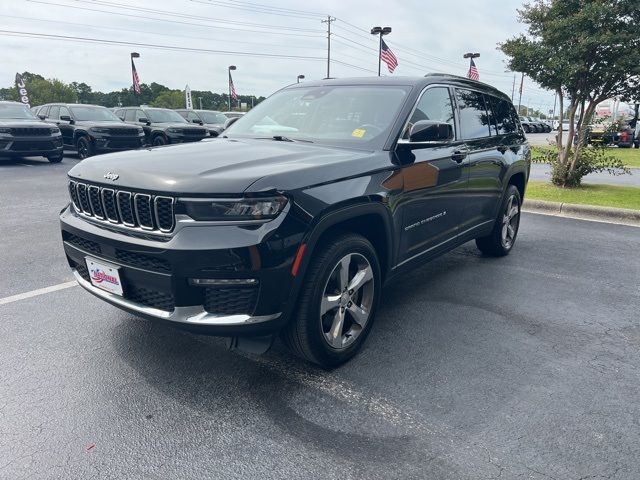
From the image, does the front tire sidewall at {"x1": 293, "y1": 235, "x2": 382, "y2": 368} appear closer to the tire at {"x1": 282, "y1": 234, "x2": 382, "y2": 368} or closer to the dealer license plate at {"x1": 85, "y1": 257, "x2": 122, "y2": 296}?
the tire at {"x1": 282, "y1": 234, "x2": 382, "y2": 368}

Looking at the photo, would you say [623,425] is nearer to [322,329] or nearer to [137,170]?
[322,329]

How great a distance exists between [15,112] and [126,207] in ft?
46.0

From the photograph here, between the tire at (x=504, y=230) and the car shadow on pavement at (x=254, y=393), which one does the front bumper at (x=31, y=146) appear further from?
the tire at (x=504, y=230)

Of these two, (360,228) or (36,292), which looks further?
(36,292)

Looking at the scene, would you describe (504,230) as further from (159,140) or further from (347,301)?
(159,140)

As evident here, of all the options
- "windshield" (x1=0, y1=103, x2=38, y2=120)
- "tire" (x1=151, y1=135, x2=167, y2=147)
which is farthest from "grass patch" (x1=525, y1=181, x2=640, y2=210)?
"windshield" (x1=0, y1=103, x2=38, y2=120)

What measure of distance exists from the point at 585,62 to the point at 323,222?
29.0 feet

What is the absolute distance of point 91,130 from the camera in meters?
14.9

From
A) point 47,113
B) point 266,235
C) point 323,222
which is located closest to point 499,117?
point 323,222

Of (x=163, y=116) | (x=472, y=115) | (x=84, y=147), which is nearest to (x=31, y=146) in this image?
(x=84, y=147)

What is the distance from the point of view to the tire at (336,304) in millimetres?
2816

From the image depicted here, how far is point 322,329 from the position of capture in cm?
294

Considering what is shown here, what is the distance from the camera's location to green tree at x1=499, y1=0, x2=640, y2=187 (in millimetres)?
8750

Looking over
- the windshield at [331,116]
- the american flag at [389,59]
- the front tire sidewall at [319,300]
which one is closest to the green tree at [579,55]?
the windshield at [331,116]
